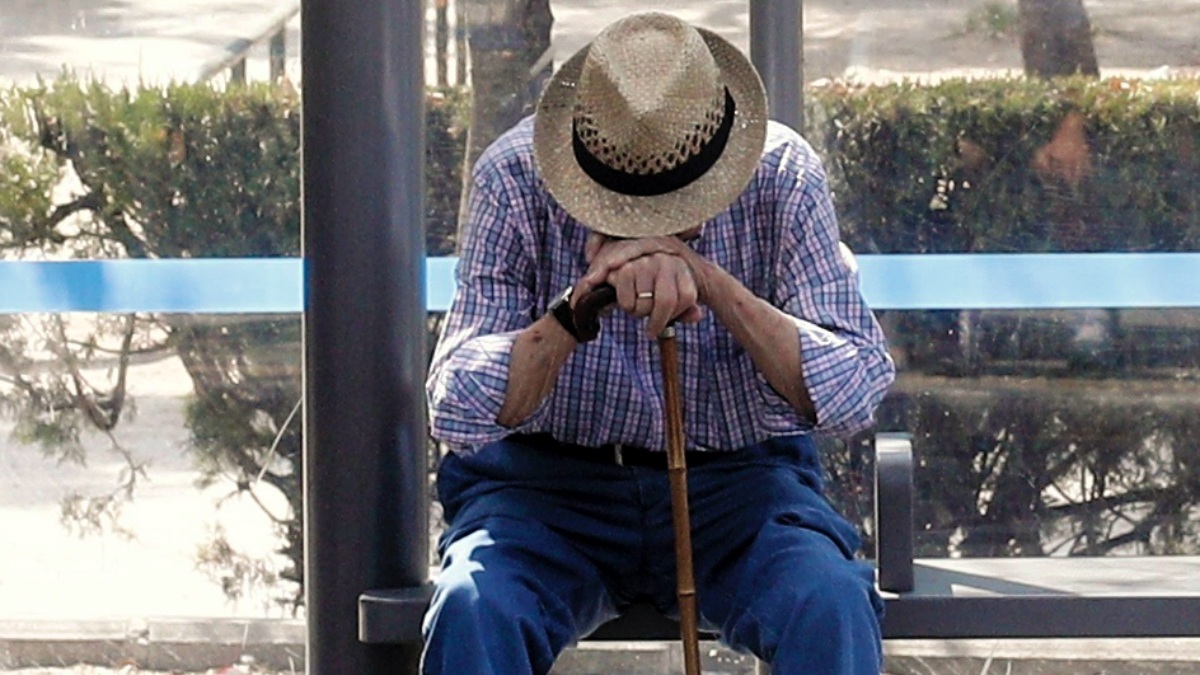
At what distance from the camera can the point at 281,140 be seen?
450cm

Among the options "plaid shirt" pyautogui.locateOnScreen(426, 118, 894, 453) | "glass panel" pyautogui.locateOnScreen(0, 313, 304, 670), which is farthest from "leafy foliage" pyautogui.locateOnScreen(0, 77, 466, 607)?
"plaid shirt" pyautogui.locateOnScreen(426, 118, 894, 453)

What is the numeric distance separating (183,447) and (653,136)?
2477mm

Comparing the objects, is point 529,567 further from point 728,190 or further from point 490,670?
point 728,190

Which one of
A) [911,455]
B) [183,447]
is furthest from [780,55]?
[183,447]

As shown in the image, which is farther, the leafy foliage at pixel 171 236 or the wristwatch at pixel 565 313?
the leafy foliage at pixel 171 236

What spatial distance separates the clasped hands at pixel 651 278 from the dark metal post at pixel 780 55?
38.7 inches

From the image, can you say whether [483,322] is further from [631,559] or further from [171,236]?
[171,236]

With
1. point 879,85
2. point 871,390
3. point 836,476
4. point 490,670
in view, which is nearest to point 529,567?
point 490,670

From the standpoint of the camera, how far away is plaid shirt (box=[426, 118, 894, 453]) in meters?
2.84

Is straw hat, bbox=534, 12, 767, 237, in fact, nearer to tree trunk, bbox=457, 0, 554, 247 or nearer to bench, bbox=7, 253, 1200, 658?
bench, bbox=7, 253, 1200, 658

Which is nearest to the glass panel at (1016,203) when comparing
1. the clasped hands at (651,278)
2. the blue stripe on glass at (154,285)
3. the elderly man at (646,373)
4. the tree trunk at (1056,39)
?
the tree trunk at (1056,39)

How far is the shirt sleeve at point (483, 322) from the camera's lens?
2727mm

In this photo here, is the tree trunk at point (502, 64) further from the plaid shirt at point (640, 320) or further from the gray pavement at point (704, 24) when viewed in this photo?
the plaid shirt at point (640, 320)

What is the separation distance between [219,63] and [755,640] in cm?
249
